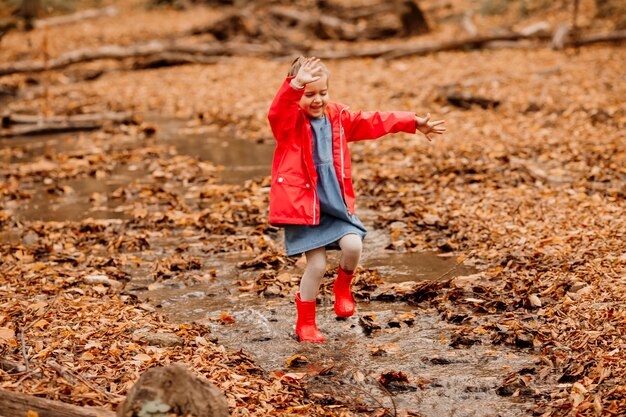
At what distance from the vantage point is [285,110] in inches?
163

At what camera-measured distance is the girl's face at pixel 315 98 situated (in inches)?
165

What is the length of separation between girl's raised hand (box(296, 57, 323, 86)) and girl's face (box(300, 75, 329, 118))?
103mm

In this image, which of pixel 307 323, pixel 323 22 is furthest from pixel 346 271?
pixel 323 22

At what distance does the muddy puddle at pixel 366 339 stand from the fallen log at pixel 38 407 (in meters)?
1.21

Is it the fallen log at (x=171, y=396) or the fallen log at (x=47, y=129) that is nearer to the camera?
the fallen log at (x=171, y=396)

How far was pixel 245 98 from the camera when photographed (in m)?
13.1

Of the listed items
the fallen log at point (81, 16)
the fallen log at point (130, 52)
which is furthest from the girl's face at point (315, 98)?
the fallen log at point (81, 16)

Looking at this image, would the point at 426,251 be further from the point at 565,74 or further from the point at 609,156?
the point at 565,74

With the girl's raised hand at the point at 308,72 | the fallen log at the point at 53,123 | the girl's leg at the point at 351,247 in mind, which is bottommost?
the fallen log at the point at 53,123

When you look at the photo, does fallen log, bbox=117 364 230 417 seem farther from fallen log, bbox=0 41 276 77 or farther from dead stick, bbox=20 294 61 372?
fallen log, bbox=0 41 276 77

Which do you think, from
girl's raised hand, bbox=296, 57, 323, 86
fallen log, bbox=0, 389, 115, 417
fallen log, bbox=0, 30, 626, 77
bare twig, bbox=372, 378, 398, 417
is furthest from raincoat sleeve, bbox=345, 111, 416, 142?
fallen log, bbox=0, 30, 626, 77

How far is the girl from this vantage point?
13.8 ft

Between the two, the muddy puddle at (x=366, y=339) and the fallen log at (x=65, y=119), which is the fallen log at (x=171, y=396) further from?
the fallen log at (x=65, y=119)

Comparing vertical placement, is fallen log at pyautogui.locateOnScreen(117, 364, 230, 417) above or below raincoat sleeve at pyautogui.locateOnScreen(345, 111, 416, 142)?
below
